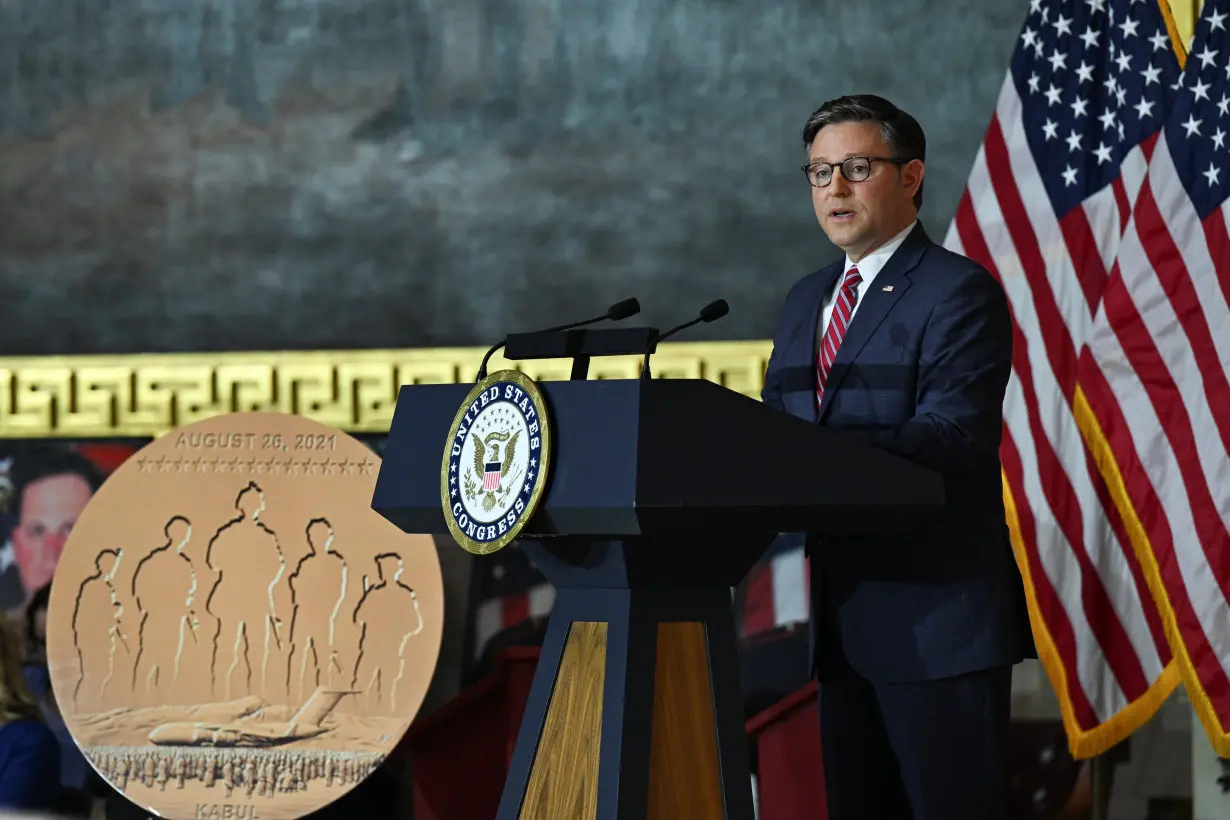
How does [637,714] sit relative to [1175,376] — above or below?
below

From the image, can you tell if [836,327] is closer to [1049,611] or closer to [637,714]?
[637,714]

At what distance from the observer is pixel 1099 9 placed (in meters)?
4.38

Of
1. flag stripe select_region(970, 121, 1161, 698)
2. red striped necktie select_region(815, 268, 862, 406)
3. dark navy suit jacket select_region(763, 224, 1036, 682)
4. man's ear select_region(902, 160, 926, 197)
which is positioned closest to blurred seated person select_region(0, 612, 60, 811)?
dark navy suit jacket select_region(763, 224, 1036, 682)

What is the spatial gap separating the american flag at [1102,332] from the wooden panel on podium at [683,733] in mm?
2281

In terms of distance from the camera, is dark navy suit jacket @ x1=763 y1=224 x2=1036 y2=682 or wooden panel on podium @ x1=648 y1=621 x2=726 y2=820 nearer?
wooden panel on podium @ x1=648 y1=621 x2=726 y2=820

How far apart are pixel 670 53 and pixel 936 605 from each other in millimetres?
2895

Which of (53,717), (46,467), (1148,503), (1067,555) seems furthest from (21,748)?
(1148,503)

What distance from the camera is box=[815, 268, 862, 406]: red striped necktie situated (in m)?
2.47

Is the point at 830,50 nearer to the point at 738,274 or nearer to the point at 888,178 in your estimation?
the point at 738,274

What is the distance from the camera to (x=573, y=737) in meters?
2.11

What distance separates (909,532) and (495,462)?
0.76 metres

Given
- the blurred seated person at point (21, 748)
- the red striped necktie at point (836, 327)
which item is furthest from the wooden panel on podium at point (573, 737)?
the blurred seated person at point (21, 748)

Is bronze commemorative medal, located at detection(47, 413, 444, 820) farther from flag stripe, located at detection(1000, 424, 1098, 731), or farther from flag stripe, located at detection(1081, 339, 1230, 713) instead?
flag stripe, located at detection(1081, 339, 1230, 713)

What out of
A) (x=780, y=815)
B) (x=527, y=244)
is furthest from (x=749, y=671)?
(x=527, y=244)
